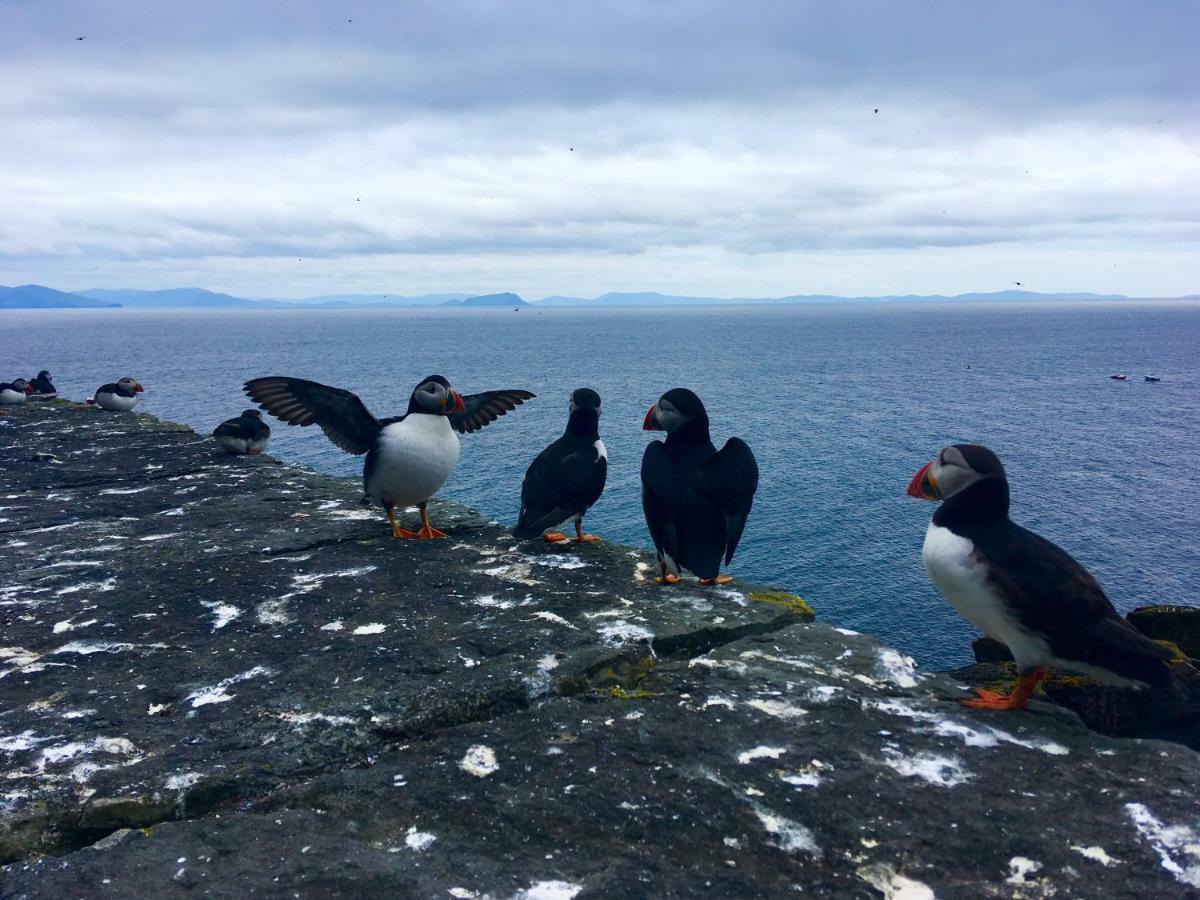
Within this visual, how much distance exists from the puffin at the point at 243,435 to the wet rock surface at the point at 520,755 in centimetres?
884

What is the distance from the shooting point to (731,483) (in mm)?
8344

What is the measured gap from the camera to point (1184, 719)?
11.9 m

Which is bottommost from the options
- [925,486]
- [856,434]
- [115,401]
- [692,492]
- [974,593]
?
[856,434]

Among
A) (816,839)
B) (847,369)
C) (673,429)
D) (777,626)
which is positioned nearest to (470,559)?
(673,429)

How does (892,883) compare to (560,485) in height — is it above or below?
below

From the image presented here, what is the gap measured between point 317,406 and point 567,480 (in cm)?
363

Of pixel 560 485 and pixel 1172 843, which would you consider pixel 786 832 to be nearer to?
pixel 1172 843

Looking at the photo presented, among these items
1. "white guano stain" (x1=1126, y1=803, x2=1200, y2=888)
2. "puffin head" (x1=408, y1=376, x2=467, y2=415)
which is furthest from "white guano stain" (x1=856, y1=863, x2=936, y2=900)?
"puffin head" (x1=408, y1=376, x2=467, y2=415)

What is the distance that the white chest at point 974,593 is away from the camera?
5.59 metres

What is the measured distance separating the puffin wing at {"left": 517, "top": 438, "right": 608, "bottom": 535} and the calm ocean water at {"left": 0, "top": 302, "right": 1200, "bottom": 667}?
21041mm

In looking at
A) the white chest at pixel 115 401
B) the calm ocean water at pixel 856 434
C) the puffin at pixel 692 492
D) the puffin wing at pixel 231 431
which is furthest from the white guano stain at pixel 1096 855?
the white chest at pixel 115 401

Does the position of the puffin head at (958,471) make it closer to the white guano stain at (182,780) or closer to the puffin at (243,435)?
the white guano stain at (182,780)

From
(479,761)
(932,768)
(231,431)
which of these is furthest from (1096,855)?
(231,431)

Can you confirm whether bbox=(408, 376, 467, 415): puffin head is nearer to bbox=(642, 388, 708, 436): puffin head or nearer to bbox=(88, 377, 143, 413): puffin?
bbox=(642, 388, 708, 436): puffin head
